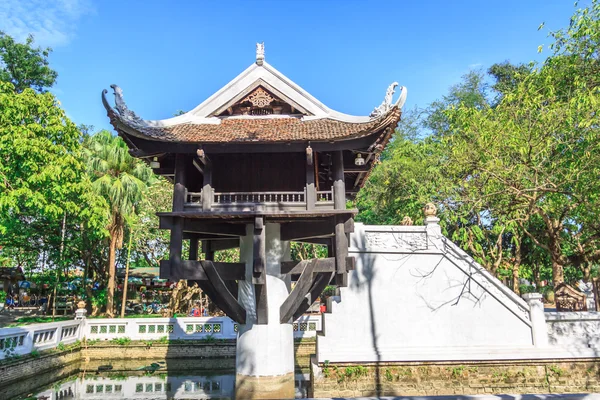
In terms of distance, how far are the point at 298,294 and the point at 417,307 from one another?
142 inches

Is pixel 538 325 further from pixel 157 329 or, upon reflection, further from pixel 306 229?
pixel 157 329

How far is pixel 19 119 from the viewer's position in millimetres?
10164

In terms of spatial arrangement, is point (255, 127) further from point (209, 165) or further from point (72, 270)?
point (72, 270)

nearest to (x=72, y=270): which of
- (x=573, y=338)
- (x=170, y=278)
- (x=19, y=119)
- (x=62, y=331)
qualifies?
(x=62, y=331)

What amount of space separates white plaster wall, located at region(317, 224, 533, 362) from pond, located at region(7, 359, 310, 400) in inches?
87.9

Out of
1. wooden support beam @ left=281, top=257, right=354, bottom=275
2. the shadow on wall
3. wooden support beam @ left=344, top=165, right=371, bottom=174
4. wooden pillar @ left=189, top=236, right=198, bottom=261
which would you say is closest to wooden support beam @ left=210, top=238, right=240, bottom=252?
wooden pillar @ left=189, top=236, right=198, bottom=261

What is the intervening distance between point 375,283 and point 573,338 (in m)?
4.63

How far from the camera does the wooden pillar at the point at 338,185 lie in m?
7.53

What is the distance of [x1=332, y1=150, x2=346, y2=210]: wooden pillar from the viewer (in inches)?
296

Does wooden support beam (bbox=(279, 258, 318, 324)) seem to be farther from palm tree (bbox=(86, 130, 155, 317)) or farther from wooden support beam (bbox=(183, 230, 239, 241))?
palm tree (bbox=(86, 130, 155, 317))

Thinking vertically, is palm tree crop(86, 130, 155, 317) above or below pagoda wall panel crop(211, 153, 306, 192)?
above

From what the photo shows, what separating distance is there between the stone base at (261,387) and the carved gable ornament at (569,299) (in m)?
9.05

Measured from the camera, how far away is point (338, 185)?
25.1 ft

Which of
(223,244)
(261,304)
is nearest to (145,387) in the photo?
(223,244)
